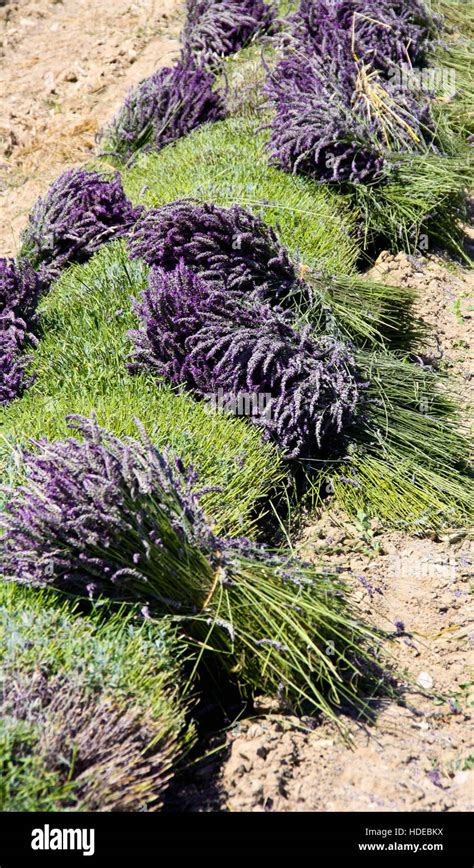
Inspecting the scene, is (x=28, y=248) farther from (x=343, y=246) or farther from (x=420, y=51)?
(x=420, y=51)

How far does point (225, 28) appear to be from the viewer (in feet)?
23.4

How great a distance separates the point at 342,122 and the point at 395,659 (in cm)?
342

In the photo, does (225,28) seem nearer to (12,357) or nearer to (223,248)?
(223,248)

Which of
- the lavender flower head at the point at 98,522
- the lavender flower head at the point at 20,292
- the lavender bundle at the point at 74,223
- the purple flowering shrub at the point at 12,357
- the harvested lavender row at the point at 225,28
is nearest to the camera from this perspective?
the lavender flower head at the point at 98,522

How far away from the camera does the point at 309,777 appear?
2.66m

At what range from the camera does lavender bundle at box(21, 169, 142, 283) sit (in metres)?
5.05

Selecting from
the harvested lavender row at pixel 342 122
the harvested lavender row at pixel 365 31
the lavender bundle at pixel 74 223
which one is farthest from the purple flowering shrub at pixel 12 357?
the harvested lavender row at pixel 365 31

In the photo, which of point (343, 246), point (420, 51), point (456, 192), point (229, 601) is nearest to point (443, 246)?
point (456, 192)

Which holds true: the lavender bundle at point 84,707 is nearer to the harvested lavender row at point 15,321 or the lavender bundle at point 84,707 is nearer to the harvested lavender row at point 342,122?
the harvested lavender row at point 15,321

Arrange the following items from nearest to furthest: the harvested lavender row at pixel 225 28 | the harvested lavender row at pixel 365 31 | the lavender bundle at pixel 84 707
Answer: the lavender bundle at pixel 84 707 → the harvested lavender row at pixel 365 31 → the harvested lavender row at pixel 225 28

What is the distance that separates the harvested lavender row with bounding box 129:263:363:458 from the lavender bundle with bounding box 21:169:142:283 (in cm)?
104

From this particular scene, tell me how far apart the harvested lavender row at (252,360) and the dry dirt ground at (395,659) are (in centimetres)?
44

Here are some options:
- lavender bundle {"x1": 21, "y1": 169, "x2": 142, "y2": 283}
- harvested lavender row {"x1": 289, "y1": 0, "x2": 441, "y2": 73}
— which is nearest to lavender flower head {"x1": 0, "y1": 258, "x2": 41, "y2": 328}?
lavender bundle {"x1": 21, "y1": 169, "x2": 142, "y2": 283}

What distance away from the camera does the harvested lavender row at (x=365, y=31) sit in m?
6.02
